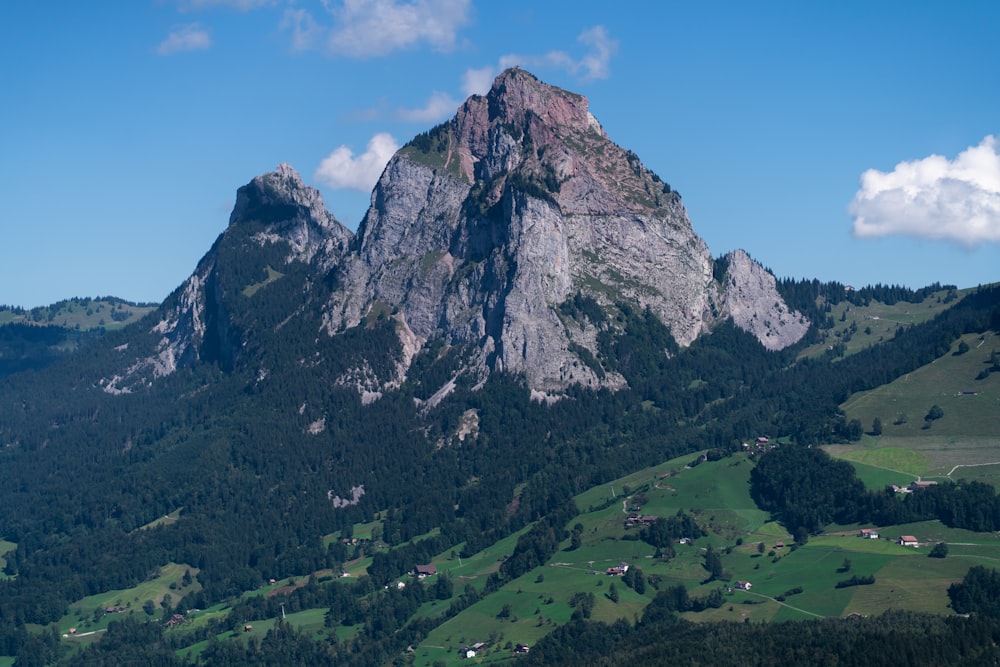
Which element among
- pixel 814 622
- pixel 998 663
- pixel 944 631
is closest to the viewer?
pixel 998 663

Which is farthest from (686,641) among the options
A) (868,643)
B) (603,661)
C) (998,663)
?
(998,663)

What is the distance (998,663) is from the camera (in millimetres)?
170125

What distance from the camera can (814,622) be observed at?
195750 millimetres

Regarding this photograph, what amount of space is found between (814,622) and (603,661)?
95.6 feet

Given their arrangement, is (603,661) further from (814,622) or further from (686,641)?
(814,622)

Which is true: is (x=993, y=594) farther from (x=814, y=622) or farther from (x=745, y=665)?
(x=745, y=665)

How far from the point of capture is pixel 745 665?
598ft

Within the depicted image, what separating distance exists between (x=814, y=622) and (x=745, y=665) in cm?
1815

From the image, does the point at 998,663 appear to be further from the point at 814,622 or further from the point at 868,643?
the point at 814,622

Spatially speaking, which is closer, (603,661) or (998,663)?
(998,663)

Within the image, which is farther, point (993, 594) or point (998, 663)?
point (993, 594)

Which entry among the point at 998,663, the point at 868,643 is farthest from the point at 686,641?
the point at 998,663

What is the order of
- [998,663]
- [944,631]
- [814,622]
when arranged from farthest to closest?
[814,622] < [944,631] < [998,663]

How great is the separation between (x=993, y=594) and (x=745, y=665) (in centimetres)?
4067
